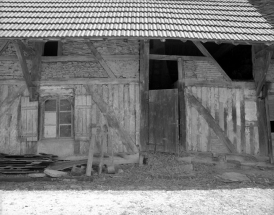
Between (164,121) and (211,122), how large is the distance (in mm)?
1475

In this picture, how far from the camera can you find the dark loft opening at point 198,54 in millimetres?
7672

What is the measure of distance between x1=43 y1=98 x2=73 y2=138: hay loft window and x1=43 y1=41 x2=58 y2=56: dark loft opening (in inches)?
65.0

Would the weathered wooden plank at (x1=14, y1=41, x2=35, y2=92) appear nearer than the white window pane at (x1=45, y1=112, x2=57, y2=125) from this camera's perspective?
Yes

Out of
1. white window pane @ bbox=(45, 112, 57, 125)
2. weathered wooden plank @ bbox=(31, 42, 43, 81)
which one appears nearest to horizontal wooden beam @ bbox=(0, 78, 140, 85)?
weathered wooden plank @ bbox=(31, 42, 43, 81)

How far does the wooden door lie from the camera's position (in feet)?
23.0

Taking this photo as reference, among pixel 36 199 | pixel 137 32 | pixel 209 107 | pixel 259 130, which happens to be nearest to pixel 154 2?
pixel 137 32

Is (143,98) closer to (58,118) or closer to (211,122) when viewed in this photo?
(211,122)

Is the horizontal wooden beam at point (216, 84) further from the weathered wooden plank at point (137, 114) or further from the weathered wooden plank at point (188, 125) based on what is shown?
the weathered wooden plank at point (137, 114)

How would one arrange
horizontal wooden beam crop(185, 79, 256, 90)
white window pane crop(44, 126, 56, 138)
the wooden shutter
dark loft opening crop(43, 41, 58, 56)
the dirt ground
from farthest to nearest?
dark loft opening crop(43, 41, 58, 56), horizontal wooden beam crop(185, 79, 256, 90), white window pane crop(44, 126, 56, 138), the wooden shutter, the dirt ground

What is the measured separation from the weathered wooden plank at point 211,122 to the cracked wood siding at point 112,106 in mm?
1712

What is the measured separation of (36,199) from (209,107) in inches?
204

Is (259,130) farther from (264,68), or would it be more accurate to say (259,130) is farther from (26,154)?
(26,154)

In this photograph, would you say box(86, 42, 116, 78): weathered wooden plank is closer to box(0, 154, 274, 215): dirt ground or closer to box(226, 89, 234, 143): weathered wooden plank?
box(0, 154, 274, 215): dirt ground

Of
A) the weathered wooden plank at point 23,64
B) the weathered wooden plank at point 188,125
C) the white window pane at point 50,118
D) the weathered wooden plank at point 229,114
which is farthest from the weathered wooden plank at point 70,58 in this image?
the weathered wooden plank at point 229,114
